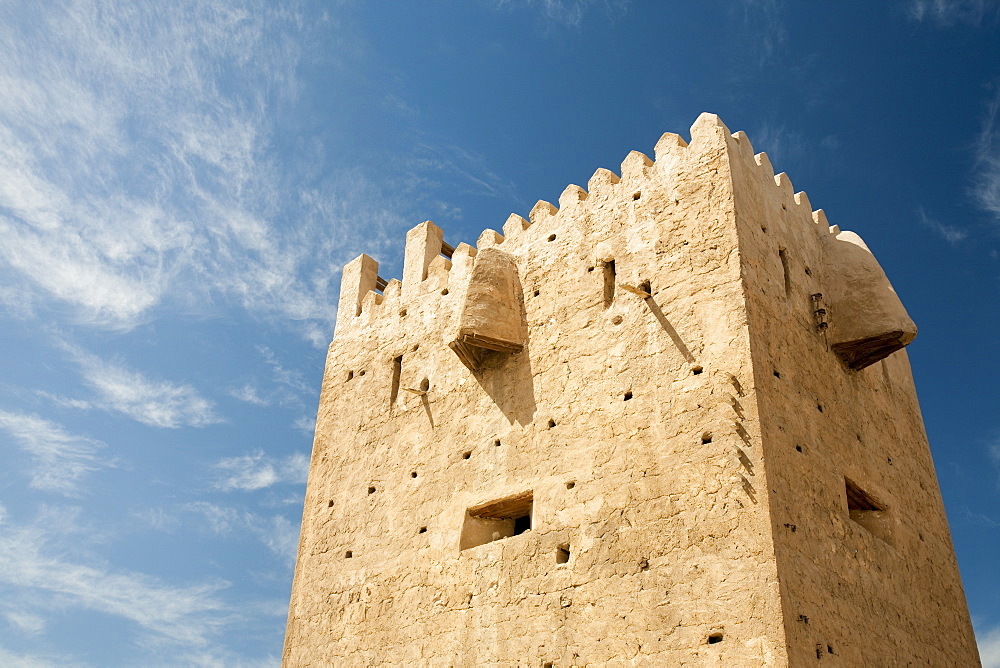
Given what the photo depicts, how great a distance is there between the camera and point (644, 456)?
34.5ft

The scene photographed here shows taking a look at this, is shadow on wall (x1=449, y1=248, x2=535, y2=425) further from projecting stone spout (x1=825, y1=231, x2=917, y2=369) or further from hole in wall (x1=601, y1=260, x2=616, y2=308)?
projecting stone spout (x1=825, y1=231, x2=917, y2=369)

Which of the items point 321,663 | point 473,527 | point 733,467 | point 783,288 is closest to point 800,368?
point 783,288

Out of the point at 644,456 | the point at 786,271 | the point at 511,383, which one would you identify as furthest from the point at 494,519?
the point at 786,271

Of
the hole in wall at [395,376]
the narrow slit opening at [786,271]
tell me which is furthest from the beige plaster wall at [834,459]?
the hole in wall at [395,376]

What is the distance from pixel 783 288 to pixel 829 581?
3605 mm

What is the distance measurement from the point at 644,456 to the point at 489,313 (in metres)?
3.30

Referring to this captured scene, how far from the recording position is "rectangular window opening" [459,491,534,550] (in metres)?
11.8

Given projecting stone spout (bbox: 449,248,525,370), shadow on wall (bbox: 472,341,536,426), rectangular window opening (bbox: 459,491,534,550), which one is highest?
projecting stone spout (bbox: 449,248,525,370)

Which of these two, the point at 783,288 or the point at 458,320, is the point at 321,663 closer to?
the point at 458,320

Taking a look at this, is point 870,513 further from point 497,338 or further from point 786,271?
point 497,338

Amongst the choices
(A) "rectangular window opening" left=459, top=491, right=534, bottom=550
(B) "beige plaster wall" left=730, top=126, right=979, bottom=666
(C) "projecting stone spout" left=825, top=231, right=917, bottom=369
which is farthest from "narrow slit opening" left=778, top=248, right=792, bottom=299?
(A) "rectangular window opening" left=459, top=491, right=534, bottom=550

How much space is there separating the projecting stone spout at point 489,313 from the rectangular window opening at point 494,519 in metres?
2.10

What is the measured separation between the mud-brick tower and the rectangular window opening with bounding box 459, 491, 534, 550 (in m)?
0.03

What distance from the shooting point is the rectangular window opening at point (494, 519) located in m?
11.8
